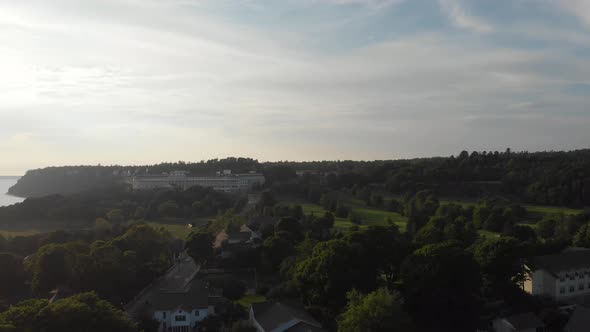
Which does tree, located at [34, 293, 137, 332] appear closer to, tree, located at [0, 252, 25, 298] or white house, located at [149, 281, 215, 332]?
white house, located at [149, 281, 215, 332]

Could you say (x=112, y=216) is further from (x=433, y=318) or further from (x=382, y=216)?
(x=433, y=318)

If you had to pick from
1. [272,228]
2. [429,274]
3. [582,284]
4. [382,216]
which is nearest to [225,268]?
[272,228]

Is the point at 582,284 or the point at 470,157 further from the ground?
the point at 470,157

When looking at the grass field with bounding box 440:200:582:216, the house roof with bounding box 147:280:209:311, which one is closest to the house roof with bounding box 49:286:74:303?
the house roof with bounding box 147:280:209:311

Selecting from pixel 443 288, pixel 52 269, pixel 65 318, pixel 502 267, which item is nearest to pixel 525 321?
pixel 443 288

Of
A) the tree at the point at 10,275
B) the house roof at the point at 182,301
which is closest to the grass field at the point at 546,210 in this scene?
the house roof at the point at 182,301

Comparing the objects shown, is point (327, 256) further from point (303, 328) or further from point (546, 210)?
point (546, 210)

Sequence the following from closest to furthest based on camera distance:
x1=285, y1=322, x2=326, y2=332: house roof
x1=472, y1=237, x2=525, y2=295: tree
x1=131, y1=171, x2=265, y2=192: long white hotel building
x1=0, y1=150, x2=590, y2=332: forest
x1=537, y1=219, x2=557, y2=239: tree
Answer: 1. x1=285, y1=322, x2=326, y2=332: house roof
2. x1=0, y1=150, x2=590, y2=332: forest
3. x1=472, y1=237, x2=525, y2=295: tree
4. x1=537, y1=219, x2=557, y2=239: tree
5. x1=131, y1=171, x2=265, y2=192: long white hotel building
